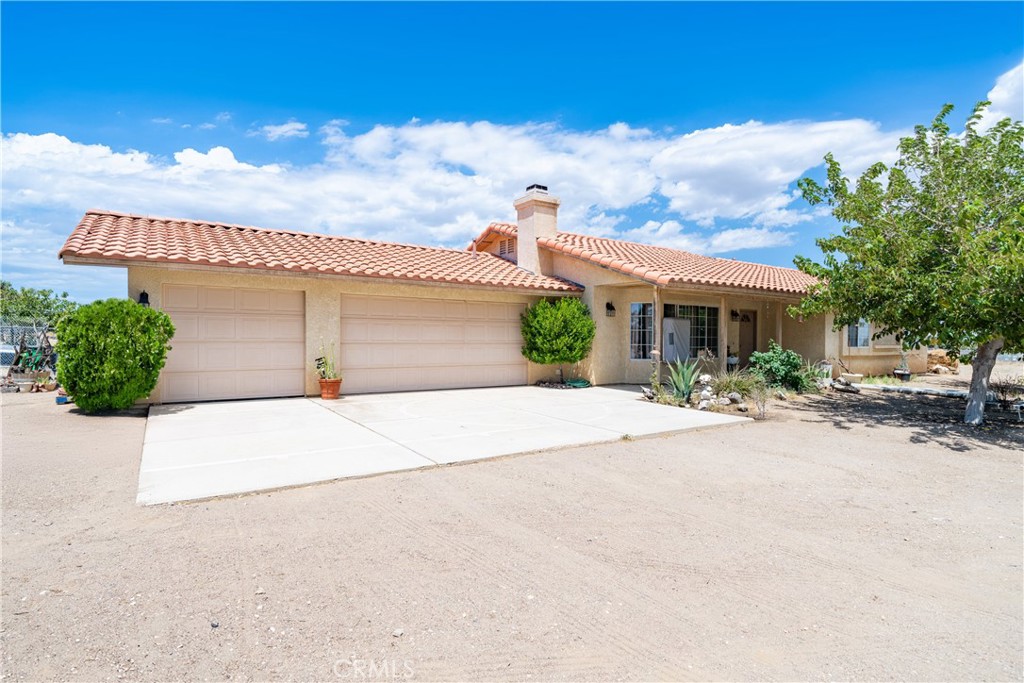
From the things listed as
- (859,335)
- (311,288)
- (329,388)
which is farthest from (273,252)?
(859,335)

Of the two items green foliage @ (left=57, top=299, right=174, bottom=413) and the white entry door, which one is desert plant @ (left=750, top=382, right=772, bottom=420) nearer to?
the white entry door

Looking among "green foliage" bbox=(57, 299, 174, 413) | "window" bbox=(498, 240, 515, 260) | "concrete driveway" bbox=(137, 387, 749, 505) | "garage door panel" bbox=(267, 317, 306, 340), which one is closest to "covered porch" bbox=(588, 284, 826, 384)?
"concrete driveway" bbox=(137, 387, 749, 505)

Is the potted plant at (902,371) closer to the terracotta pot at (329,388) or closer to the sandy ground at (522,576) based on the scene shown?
the sandy ground at (522,576)

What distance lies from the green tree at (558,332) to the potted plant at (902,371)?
447 inches

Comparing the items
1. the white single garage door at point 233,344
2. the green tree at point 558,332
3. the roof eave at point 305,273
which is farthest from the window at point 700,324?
the white single garage door at point 233,344

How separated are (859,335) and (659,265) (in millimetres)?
8669

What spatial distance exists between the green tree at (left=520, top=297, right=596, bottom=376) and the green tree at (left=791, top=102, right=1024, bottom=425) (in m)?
5.02

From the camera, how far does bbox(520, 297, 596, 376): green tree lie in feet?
44.9

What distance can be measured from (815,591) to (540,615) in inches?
68.6

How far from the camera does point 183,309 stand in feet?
34.9

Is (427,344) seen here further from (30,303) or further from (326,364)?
(30,303)

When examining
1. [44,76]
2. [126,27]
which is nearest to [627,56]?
[126,27]

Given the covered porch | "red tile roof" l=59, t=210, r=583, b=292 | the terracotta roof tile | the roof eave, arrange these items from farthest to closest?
the covered porch, the terracotta roof tile, "red tile roof" l=59, t=210, r=583, b=292, the roof eave

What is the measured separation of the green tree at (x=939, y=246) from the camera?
27.3 feet
